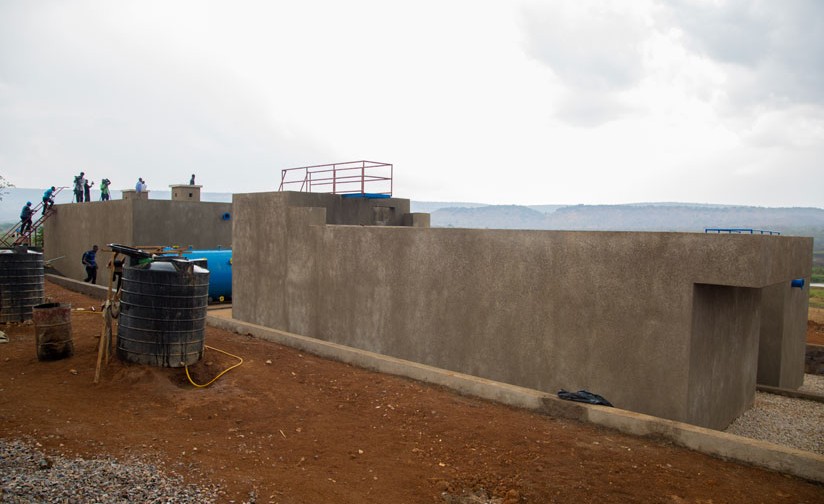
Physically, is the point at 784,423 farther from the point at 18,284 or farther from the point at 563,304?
the point at 18,284

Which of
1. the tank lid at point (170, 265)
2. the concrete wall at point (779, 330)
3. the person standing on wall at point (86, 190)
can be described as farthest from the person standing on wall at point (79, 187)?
the concrete wall at point (779, 330)

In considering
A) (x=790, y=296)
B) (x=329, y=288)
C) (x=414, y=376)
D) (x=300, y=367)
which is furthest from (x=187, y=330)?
(x=790, y=296)

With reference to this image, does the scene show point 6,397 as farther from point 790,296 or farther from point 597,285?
point 790,296

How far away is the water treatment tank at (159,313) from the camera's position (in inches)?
353

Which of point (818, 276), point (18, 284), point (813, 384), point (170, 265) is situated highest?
point (170, 265)

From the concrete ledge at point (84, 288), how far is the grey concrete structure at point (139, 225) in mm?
1406

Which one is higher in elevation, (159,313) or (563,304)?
(563,304)

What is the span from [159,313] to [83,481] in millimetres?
3725

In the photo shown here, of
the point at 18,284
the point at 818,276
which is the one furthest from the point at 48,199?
the point at 818,276

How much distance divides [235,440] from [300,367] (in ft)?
11.6

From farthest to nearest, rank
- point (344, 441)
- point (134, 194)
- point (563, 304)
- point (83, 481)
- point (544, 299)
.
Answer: point (134, 194)
point (544, 299)
point (563, 304)
point (344, 441)
point (83, 481)

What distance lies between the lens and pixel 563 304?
33.0 ft

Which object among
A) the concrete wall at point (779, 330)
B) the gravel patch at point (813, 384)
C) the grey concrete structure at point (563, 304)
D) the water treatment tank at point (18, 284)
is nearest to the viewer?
the grey concrete structure at point (563, 304)

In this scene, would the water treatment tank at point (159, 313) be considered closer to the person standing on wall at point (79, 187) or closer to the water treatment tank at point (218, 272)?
the water treatment tank at point (218, 272)
